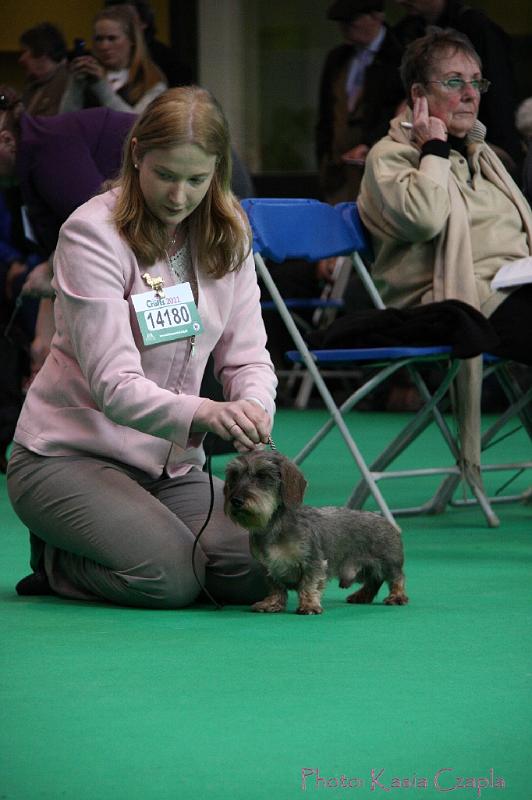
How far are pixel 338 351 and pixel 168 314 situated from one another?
118 centimetres

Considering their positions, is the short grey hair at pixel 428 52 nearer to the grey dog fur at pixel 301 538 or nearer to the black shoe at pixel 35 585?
the grey dog fur at pixel 301 538

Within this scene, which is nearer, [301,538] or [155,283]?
[301,538]

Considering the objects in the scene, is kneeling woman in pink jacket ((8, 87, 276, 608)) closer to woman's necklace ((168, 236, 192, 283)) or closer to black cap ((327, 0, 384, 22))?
woman's necklace ((168, 236, 192, 283))

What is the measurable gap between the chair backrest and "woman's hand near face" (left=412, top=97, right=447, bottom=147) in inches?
11.4

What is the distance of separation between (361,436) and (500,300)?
2.27 m

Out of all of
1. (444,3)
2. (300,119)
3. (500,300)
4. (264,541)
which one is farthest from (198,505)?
(300,119)

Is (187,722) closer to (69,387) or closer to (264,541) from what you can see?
(264,541)

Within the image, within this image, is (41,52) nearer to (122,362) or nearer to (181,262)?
(181,262)

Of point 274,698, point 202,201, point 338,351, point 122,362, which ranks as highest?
point 202,201

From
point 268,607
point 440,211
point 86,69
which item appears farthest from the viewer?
point 86,69

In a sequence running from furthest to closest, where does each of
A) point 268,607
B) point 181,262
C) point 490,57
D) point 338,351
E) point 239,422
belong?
point 490,57
point 338,351
point 181,262
point 268,607
point 239,422

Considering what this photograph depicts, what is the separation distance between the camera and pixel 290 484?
3033 millimetres

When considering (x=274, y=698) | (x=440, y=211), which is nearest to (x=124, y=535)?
(x=274, y=698)

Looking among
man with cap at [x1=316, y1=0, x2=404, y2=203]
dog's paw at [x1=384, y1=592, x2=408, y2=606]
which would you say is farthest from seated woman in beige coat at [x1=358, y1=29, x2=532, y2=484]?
man with cap at [x1=316, y1=0, x2=404, y2=203]
